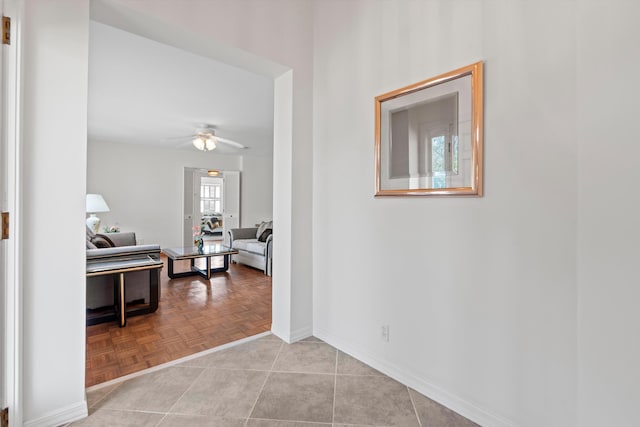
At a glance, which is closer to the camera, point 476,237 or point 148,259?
point 476,237

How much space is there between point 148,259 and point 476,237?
3.05 metres

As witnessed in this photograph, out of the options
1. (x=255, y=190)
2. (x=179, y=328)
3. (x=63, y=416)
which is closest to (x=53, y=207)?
(x=63, y=416)

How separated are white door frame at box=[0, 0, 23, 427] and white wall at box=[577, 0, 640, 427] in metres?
2.36

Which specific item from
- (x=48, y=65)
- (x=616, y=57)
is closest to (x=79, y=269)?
(x=48, y=65)

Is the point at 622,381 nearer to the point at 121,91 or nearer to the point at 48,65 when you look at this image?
the point at 48,65

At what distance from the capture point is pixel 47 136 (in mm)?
1477

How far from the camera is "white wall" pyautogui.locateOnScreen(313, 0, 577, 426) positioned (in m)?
1.32

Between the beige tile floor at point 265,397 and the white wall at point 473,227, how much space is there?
17cm

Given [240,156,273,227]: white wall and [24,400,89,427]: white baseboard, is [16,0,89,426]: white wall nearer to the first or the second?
[24,400,89,427]: white baseboard

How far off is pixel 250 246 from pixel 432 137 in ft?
13.7

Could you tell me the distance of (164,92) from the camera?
372 centimetres

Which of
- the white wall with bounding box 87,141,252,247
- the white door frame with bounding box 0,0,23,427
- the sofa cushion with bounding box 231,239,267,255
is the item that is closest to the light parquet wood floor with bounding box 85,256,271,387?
the white door frame with bounding box 0,0,23,427

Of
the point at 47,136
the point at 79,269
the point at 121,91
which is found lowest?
the point at 79,269

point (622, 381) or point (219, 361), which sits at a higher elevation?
point (622, 381)
